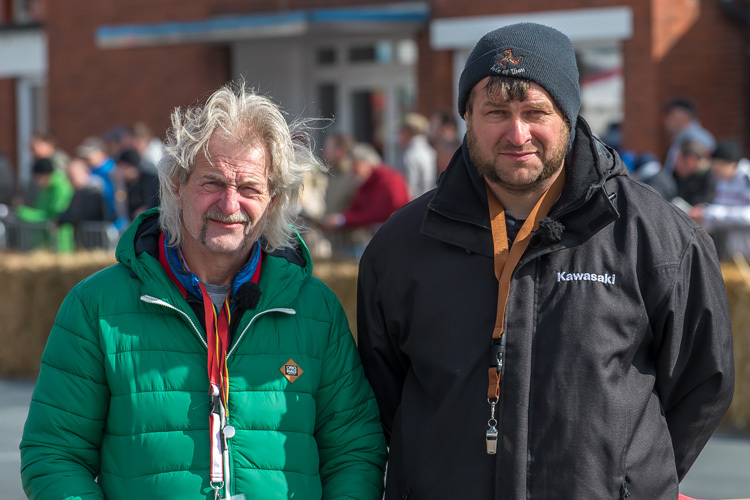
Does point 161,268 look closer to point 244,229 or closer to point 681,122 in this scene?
point 244,229

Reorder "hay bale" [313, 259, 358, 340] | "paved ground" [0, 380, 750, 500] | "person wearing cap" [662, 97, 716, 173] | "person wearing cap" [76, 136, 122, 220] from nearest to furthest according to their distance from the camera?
"paved ground" [0, 380, 750, 500]
"hay bale" [313, 259, 358, 340]
"person wearing cap" [662, 97, 716, 173]
"person wearing cap" [76, 136, 122, 220]

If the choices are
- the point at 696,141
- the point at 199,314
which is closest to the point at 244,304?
the point at 199,314

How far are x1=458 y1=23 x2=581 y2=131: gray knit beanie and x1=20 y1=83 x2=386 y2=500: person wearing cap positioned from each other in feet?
1.86

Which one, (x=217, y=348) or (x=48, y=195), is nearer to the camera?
(x=217, y=348)

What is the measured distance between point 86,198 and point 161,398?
946 cm

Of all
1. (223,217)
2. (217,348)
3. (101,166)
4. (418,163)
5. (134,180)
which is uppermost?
(101,166)

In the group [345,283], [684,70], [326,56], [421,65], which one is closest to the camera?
[345,283]

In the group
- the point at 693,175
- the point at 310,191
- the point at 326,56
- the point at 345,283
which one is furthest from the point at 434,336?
the point at 326,56

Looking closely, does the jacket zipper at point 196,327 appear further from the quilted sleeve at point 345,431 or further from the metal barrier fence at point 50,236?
the metal barrier fence at point 50,236

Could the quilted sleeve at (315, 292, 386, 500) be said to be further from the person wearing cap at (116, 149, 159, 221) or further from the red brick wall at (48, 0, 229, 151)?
the red brick wall at (48, 0, 229, 151)

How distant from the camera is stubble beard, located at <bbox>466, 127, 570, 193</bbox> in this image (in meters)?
2.93

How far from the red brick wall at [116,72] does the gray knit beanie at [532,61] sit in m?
15.2

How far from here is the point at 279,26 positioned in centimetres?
1592

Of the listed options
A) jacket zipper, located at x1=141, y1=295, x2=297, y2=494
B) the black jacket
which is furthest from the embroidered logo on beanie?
jacket zipper, located at x1=141, y1=295, x2=297, y2=494
